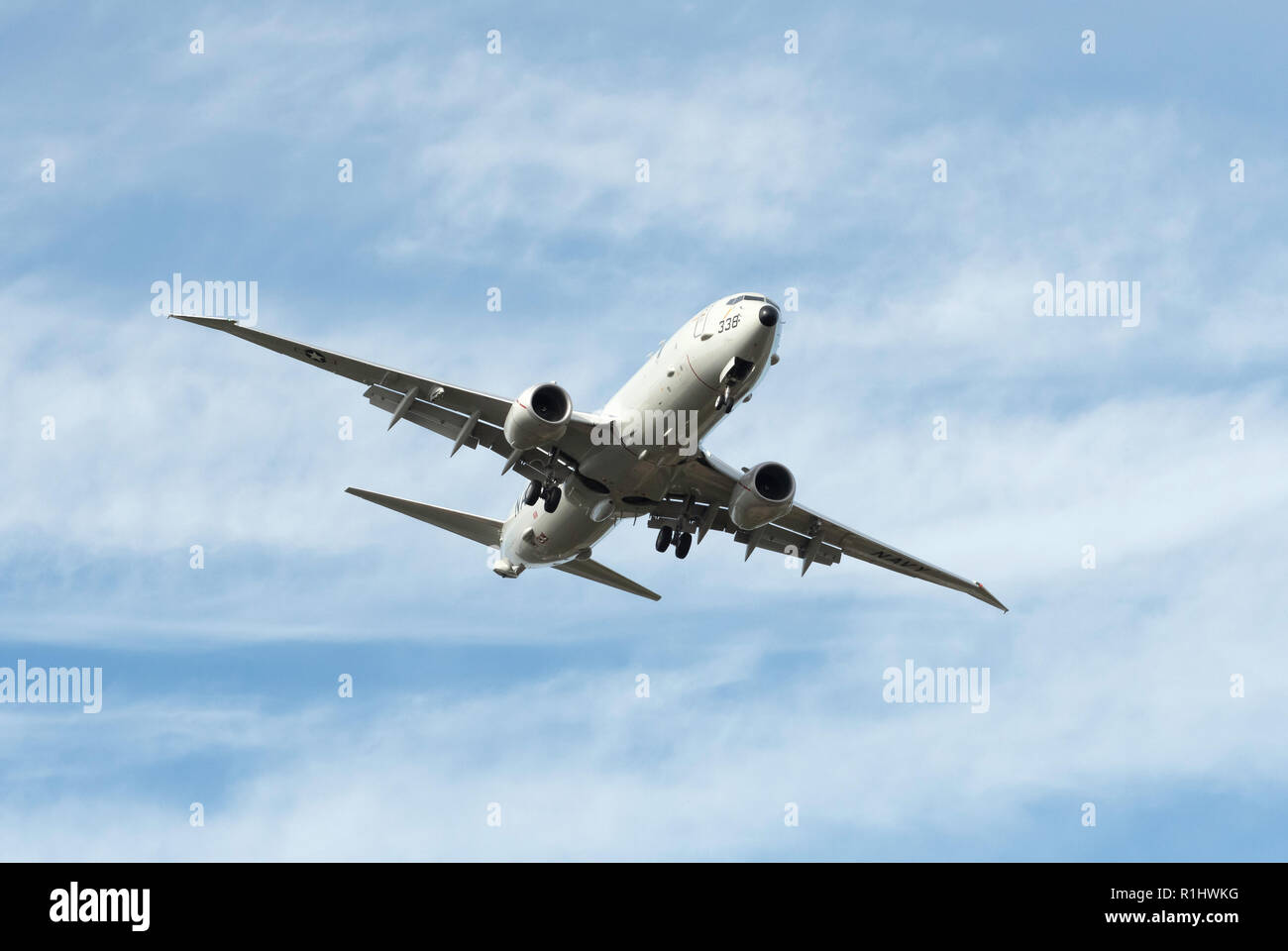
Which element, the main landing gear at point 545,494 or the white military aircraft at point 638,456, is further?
the main landing gear at point 545,494

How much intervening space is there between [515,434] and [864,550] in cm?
1436

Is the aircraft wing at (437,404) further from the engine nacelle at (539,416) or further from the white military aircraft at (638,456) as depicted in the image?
the engine nacelle at (539,416)

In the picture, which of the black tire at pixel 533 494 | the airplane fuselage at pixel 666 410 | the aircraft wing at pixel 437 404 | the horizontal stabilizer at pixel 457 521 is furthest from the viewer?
the horizontal stabilizer at pixel 457 521

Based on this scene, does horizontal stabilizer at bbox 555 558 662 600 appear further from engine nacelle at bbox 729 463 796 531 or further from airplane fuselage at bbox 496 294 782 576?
engine nacelle at bbox 729 463 796 531

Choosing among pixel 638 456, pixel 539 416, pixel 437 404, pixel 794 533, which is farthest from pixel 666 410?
pixel 794 533

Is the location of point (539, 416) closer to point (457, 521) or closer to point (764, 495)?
point (764, 495)

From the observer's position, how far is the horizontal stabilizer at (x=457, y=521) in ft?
144

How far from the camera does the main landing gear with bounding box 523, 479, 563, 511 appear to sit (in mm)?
38250

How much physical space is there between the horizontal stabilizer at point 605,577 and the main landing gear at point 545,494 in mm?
6289

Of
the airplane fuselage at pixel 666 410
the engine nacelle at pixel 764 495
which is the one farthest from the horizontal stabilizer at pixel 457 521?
the engine nacelle at pixel 764 495

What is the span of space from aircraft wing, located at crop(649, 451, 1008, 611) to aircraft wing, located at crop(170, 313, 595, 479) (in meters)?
3.91

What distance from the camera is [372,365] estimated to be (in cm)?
3666

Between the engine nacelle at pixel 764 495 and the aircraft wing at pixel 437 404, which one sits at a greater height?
the aircraft wing at pixel 437 404

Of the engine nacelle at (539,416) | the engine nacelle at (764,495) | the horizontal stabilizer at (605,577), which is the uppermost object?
the engine nacelle at (539,416)
